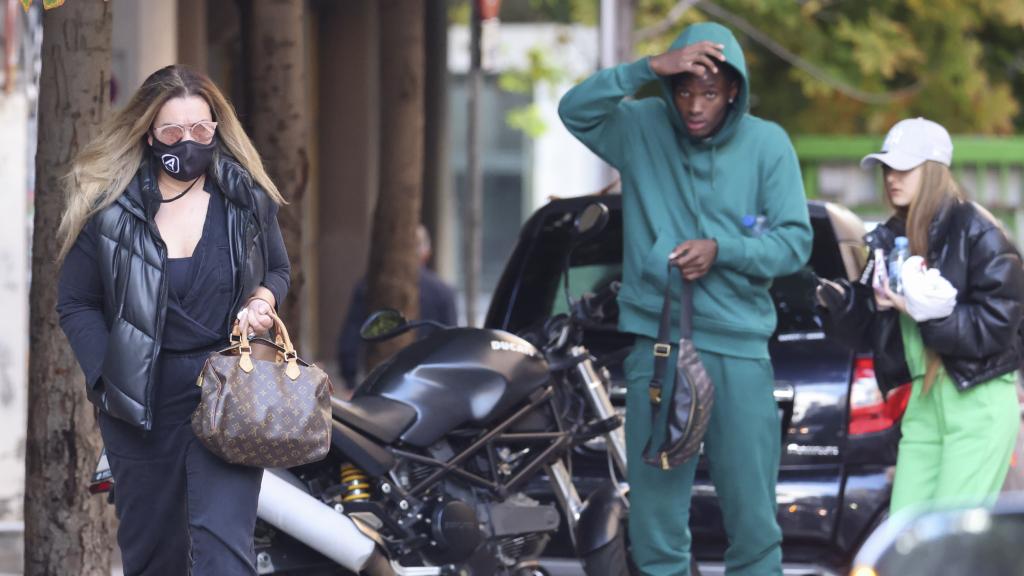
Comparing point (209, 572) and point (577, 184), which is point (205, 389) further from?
point (577, 184)

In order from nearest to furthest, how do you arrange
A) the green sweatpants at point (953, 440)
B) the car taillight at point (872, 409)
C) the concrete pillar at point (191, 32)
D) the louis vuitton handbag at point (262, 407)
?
1. the louis vuitton handbag at point (262, 407)
2. the green sweatpants at point (953, 440)
3. the car taillight at point (872, 409)
4. the concrete pillar at point (191, 32)

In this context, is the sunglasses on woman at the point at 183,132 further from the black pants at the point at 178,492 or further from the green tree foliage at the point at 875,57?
the green tree foliage at the point at 875,57

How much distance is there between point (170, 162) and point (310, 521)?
115cm

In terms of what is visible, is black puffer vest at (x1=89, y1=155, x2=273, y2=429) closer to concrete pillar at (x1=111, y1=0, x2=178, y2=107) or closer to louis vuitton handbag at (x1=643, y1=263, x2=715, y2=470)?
louis vuitton handbag at (x1=643, y1=263, x2=715, y2=470)

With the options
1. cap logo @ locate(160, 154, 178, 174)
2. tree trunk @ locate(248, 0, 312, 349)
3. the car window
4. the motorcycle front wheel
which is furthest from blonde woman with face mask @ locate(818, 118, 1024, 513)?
tree trunk @ locate(248, 0, 312, 349)

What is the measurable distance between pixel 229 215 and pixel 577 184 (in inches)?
1299

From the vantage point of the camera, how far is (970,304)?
6.09 meters

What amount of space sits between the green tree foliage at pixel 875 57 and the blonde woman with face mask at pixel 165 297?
13.5 m

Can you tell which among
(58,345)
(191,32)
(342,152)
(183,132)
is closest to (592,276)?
(58,345)

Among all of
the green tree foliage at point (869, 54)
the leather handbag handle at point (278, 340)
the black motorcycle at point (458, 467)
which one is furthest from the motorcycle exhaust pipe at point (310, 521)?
the green tree foliage at point (869, 54)

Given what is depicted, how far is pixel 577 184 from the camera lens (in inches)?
1497

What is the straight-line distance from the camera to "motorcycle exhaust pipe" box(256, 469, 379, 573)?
18.0ft

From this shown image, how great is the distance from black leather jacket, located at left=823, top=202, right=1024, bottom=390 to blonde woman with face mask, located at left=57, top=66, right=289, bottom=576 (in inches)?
83.8

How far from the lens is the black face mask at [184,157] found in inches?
199
